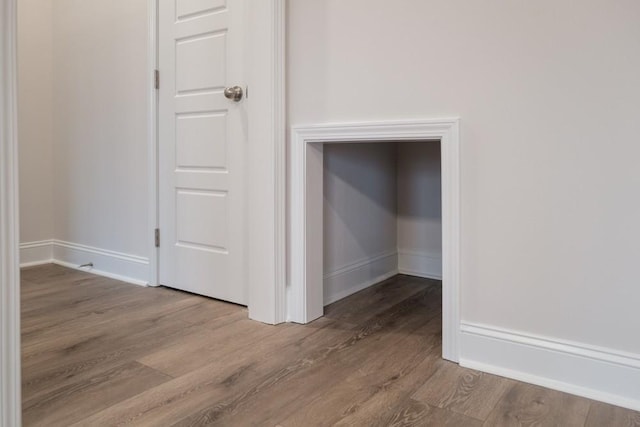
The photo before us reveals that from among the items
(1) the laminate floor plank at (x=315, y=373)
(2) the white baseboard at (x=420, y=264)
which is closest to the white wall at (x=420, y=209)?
(2) the white baseboard at (x=420, y=264)

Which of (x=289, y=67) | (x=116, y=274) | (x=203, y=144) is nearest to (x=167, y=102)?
(x=203, y=144)

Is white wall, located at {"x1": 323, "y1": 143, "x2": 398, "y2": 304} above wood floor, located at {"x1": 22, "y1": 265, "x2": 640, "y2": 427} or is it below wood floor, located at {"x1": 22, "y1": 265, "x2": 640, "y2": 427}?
above

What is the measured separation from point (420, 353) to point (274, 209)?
0.88m

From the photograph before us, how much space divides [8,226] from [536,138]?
1.58 metres

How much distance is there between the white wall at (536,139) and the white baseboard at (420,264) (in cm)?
132

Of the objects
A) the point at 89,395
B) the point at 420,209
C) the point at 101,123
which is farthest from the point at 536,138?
the point at 101,123

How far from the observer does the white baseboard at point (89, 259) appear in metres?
3.02

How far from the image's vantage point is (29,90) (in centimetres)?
344

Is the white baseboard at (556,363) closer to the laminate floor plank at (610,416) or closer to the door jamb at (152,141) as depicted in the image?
the laminate floor plank at (610,416)

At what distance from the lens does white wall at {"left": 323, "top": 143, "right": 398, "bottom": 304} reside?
8.37 ft

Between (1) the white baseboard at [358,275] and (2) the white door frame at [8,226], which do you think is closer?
(2) the white door frame at [8,226]

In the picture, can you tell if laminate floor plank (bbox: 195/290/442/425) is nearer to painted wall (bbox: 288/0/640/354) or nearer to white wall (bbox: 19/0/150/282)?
painted wall (bbox: 288/0/640/354)

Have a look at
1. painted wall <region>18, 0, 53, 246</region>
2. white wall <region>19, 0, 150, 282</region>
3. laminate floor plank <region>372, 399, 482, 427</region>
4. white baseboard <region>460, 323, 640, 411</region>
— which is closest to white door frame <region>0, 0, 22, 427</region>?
laminate floor plank <region>372, 399, 482, 427</region>

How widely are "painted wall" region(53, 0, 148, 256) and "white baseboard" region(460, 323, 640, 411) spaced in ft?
6.82
